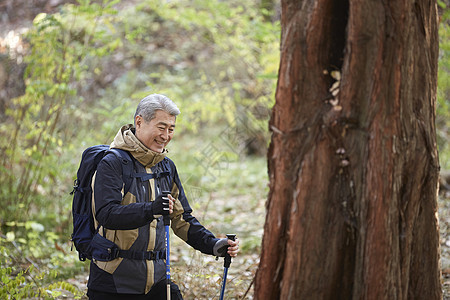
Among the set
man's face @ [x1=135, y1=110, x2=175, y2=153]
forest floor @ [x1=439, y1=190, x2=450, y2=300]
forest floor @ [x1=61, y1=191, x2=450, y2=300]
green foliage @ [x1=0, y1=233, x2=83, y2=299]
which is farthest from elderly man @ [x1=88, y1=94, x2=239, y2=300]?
forest floor @ [x1=439, y1=190, x2=450, y2=300]

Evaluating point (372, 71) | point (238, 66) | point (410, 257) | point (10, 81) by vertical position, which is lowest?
point (410, 257)

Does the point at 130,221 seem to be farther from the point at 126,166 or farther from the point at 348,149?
the point at 348,149

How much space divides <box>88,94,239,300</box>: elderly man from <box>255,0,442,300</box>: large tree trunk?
73 centimetres

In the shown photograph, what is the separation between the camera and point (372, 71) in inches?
101

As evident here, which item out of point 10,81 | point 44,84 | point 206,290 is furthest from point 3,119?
point 206,290

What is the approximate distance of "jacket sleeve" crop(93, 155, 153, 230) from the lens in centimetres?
286

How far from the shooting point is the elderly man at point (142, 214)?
2898 millimetres

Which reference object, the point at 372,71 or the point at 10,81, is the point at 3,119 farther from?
the point at 372,71

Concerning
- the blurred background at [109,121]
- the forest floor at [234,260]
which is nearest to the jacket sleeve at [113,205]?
the forest floor at [234,260]

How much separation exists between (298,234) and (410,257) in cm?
69

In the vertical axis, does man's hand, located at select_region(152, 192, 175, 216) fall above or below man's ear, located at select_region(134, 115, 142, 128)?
below

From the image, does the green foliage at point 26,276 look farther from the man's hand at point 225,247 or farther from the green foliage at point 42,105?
the man's hand at point 225,247

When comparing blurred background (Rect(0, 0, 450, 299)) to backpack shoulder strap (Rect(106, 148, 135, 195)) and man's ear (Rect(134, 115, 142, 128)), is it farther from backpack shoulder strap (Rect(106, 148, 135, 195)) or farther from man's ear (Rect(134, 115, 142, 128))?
man's ear (Rect(134, 115, 142, 128))

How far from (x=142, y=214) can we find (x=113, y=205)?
0.65ft
